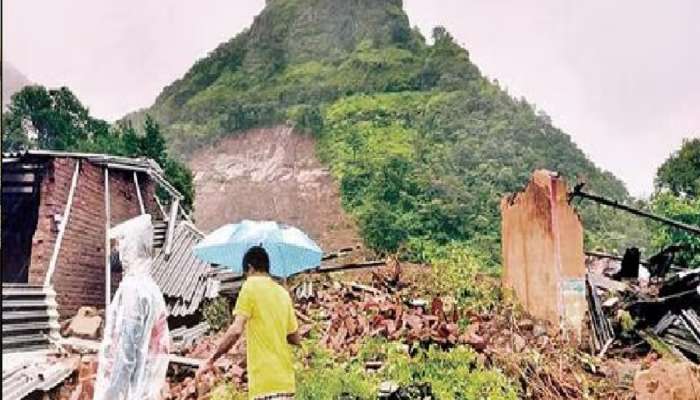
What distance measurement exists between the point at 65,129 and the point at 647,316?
5.01 meters

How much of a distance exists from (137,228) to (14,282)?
10.6 feet

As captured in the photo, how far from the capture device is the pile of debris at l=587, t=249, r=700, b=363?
5.38 metres

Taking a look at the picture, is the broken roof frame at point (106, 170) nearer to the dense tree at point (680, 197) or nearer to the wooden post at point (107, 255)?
the wooden post at point (107, 255)

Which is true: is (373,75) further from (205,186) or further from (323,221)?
(323,221)

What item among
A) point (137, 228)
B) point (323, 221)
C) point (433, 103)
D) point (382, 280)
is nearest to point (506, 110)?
point (433, 103)

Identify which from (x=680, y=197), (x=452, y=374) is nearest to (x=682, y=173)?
(x=680, y=197)

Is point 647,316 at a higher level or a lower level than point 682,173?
lower

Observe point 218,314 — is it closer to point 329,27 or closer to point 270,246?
point 270,246

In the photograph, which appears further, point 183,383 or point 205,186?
point 205,186

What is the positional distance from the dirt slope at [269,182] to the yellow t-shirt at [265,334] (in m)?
10.6

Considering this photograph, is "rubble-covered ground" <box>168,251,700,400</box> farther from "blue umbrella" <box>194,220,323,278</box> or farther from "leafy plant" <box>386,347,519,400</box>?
"blue umbrella" <box>194,220,323,278</box>

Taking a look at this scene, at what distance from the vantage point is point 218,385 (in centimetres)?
445

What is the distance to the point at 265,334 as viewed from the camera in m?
2.70

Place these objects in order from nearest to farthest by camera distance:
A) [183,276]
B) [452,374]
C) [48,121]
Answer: [452,374] < [48,121] < [183,276]
